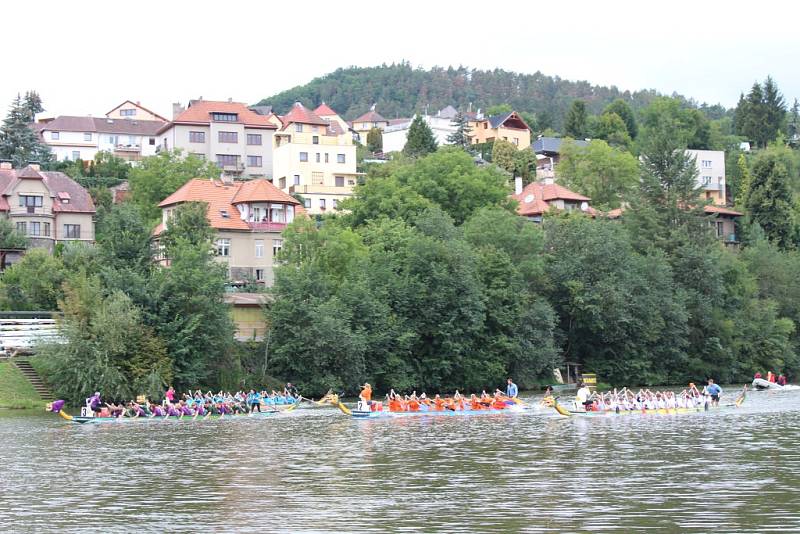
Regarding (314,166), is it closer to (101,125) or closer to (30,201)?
(30,201)

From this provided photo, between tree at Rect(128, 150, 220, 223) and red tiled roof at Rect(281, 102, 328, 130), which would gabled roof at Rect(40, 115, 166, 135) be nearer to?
red tiled roof at Rect(281, 102, 328, 130)

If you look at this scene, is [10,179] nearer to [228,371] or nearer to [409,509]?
[228,371]

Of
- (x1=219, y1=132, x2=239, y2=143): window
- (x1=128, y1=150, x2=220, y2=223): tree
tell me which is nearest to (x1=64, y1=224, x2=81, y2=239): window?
(x1=128, y1=150, x2=220, y2=223): tree

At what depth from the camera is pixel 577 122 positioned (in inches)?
7146

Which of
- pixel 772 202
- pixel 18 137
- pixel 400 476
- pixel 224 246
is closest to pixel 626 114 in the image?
pixel 772 202

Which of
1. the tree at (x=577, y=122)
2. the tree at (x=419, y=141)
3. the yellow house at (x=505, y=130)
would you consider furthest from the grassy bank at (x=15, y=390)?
the tree at (x=577, y=122)

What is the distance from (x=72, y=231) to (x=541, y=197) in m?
43.8

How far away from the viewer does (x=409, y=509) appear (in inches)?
1081

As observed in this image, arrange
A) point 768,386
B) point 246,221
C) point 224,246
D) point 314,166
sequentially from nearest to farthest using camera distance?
point 768,386
point 224,246
point 246,221
point 314,166

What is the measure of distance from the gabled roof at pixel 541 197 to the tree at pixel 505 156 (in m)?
25.2

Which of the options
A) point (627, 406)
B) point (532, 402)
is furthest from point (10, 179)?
point (627, 406)

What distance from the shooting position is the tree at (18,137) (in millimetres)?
117562

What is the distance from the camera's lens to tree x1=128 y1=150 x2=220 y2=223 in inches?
3974

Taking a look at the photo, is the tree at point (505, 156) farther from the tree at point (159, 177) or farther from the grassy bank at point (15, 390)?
the grassy bank at point (15, 390)
